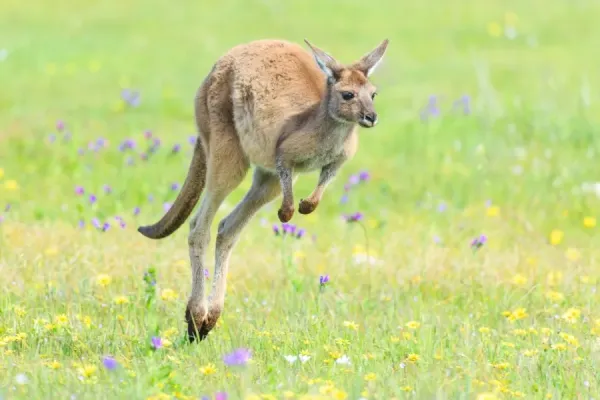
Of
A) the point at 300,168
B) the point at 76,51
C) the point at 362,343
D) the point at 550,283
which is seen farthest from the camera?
the point at 76,51

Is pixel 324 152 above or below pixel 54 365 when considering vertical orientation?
above

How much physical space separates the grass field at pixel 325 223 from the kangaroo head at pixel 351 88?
3.27 ft

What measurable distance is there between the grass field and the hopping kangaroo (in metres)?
0.38

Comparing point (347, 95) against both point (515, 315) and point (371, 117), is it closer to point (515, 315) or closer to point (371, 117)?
point (371, 117)

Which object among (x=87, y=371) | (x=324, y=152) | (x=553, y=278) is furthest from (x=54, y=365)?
(x=553, y=278)

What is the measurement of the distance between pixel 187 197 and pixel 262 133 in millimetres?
756

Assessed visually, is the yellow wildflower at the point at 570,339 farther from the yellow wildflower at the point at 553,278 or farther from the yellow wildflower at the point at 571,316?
the yellow wildflower at the point at 553,278

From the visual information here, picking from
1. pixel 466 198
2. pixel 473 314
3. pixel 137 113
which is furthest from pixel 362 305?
pixel 137 113

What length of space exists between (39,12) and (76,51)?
2.82 meters

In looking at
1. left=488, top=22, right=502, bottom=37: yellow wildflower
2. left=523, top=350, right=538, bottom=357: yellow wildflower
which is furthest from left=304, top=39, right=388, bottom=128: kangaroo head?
left=488, top=22, right=502, bottom=37: yellow wildflower

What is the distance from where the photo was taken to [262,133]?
5797 mm

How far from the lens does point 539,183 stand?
10.1 metres

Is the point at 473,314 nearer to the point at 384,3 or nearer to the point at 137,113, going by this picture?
the point at 137,113

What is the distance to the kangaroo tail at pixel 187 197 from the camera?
6324mm
